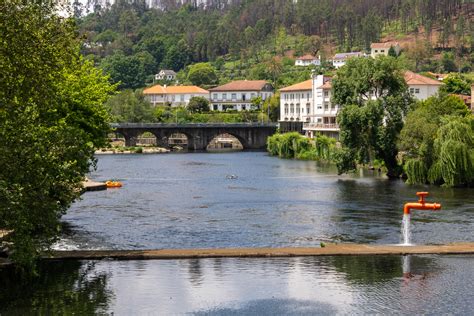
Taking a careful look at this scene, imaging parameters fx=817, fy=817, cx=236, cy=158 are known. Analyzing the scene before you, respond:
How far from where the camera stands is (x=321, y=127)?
147 meters

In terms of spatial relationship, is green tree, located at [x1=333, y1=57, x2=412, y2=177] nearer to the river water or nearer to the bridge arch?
the river water

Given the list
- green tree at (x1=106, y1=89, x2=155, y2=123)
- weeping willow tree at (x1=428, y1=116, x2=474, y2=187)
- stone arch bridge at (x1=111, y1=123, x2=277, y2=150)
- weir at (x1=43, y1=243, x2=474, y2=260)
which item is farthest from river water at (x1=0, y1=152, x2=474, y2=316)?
green tree at (x1=106, y1=89, x2=155, y2=123)

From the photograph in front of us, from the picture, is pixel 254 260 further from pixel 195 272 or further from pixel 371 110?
pixel 371 110

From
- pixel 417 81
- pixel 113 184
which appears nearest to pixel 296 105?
pixel 417 81

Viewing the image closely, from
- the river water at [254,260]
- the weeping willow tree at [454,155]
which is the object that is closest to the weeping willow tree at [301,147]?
the river water at [254,260]

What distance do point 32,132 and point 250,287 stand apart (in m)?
10.3

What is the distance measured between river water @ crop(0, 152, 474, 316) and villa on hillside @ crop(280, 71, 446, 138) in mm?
54719

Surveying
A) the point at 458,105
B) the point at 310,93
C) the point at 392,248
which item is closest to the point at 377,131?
the point at 458,105

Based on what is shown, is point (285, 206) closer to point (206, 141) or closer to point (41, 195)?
point (41, 195)

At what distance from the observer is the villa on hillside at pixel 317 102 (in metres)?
140

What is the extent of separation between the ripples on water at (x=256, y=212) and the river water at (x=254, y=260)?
0.29 ft

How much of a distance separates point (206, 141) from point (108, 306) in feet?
475

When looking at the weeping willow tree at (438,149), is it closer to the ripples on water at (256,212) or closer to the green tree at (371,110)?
the ripples on water at (256,212)

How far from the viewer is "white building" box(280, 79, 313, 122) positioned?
Answer: 169 metres
